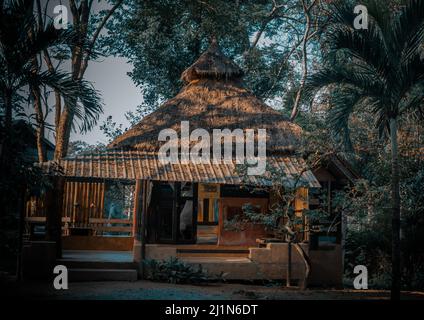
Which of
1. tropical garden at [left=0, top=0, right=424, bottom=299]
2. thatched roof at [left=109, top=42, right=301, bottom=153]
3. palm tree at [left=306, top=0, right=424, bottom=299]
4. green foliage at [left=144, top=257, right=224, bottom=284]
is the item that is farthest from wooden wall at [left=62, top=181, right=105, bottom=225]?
palm tree at [left=306, top=0, right=424, bottom=299]

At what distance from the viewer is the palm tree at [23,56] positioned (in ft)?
26.1

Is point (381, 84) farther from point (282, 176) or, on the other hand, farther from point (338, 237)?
point (338, 237)

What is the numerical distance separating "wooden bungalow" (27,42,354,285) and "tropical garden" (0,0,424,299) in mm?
1324

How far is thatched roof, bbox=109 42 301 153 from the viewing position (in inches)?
503

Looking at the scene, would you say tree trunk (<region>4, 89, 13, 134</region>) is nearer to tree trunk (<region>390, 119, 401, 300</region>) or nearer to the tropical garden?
the tropical garden

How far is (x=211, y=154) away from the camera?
1257cm

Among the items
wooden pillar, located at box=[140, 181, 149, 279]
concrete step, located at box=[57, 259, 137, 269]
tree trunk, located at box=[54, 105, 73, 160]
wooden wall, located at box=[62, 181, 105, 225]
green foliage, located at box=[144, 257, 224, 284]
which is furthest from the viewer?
wooden wall, located at box=[62, 181, 105, 225]

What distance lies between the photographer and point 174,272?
10328 millimetres

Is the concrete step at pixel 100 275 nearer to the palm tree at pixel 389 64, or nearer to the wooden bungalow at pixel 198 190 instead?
the wooden bungalow at pixel 198 190

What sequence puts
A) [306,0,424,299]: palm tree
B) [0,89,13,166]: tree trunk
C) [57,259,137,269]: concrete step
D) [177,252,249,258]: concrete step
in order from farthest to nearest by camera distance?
[177,252,249,258]: concrete step, [57,259,137,269]: concrete step, [306,0,424,299]: palm tree, [0,89,13,166]: tree trunk

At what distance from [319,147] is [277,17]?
40.6 feet

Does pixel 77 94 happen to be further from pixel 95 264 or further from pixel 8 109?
pixel 95 264

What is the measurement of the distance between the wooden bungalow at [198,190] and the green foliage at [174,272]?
1.11 ft

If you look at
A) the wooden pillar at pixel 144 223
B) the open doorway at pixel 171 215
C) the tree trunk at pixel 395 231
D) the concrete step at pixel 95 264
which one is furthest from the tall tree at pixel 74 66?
the tree trunk at pixel 395 231
